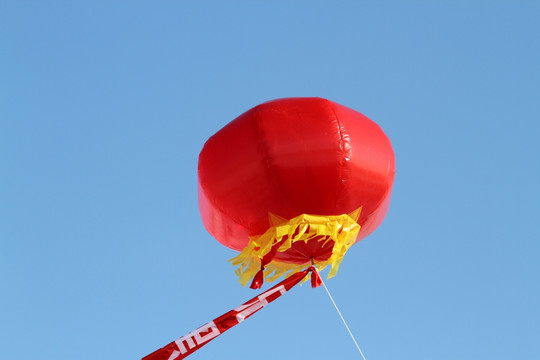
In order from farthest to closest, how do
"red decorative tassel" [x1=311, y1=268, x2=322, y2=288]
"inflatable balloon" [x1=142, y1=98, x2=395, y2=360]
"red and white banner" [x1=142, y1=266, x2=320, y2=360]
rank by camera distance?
"red decorative tassel" [x1=311, y1=268, x2=322, y2=288], "inflatable balloon" [x1=142, y1=98, x2=395, y2=360], "red and white banner" [x1=142, y1=266, x2=320, y2=360]

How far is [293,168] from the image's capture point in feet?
27.2

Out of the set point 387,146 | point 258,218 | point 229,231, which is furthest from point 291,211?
point 387,146

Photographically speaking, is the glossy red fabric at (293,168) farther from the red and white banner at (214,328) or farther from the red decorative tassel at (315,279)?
the red and white banner at (214,328)

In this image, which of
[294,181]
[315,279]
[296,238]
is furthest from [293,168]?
[315,279]

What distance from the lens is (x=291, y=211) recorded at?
8438mm

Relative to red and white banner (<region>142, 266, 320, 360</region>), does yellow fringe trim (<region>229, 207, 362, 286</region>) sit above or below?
above

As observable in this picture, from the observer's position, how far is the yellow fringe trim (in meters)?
8.45

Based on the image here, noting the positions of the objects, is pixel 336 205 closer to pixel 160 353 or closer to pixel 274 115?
pixel 274 115

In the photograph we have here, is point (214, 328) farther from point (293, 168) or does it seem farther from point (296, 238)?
point (293, 168)

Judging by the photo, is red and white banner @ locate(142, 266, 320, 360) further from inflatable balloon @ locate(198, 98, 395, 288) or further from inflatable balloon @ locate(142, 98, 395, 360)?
inflatable balloon @ locate(198, 98, 395, 288)

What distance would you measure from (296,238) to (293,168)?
2.55 feet

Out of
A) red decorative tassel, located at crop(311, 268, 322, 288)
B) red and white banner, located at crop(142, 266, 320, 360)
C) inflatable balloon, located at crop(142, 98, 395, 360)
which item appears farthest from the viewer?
red decorative tassel, located at crop(311, 268, 322, 288)

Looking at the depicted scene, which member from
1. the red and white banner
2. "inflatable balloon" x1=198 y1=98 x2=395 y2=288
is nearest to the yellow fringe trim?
"inflatable balloon" x1=198 y1=98 x2=395 y2=288

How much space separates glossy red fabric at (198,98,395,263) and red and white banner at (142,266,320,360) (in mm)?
592
